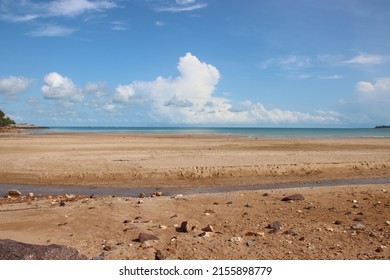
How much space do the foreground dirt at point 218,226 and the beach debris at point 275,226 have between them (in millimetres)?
48

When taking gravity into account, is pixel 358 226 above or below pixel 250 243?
above

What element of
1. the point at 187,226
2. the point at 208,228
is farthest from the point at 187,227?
the point at 208,228

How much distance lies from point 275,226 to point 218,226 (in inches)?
59.3

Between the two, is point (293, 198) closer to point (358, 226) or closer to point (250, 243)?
point (358, 226)

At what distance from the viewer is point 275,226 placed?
963cm

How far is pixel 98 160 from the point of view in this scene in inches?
1040

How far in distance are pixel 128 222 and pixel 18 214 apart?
367cm

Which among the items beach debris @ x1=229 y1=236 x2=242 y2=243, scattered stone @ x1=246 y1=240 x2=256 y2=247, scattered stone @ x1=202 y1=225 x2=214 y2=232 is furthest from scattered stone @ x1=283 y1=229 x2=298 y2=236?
scattered stone @ x1=202 y1=225 x2=214 y2=232

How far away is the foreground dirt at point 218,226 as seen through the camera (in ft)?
26.6

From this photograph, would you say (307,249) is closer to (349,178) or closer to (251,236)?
(251,236)

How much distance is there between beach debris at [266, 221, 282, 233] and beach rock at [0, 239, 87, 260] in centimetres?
474

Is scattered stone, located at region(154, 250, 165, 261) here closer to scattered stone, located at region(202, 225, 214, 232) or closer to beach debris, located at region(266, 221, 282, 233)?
scattered stone, located at region(202, 225, 214, 232)

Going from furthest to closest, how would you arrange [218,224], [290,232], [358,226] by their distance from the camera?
[218,224] → [358,226] → [290,232]
